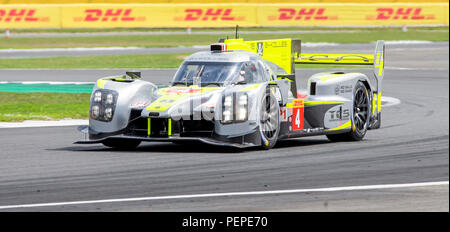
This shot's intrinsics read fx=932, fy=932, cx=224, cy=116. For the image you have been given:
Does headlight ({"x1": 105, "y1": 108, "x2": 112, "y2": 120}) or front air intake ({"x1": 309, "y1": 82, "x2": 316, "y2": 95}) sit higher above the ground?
front air intake ({"x1": 309, "y1": 82, "x2": 316, "y2": 95})

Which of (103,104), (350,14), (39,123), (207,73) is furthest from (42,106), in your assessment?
(350,14)

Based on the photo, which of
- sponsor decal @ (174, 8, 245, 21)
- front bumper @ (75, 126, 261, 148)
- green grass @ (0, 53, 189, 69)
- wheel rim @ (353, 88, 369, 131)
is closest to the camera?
front bumper @ (75, 126, 261, 148)

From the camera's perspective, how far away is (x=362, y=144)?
42.8 feet

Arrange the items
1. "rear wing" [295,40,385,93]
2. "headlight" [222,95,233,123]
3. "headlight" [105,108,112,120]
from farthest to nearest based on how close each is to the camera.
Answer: "rear wing" [295,40,385,93] < "headlight" [105,108,112,120] < "headlight" [222,95,233,123]

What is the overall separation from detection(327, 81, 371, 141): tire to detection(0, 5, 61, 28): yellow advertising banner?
32.9 metres

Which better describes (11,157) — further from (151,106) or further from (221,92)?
(221,92)

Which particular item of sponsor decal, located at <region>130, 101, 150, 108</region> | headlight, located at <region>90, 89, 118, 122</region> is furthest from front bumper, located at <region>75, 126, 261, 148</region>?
sponsor decal, located at <region>130, 101, 150, 108</region>

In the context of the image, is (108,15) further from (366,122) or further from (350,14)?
(366,122)

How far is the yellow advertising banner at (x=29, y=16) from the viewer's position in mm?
44719

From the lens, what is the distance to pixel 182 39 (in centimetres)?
4444

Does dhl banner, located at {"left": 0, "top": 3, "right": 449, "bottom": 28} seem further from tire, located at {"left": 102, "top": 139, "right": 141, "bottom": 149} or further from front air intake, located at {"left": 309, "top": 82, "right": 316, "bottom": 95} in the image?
tire, located at {"left": 102, "top": 139, "right": 141, "bottom": 149}

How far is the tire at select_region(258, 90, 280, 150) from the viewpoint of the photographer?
1191 cm

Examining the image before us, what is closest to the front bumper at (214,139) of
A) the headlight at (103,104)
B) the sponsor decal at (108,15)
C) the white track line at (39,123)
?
the headlight at (103,104)

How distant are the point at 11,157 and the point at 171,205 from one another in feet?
13.4
